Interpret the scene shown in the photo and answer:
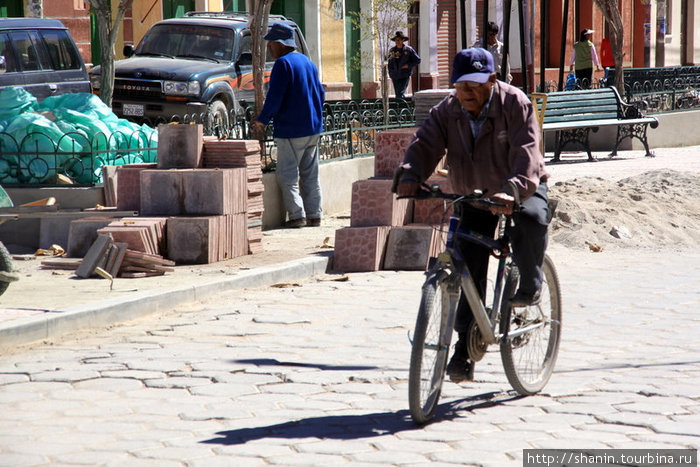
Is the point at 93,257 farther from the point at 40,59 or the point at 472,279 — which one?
the point at 40,59

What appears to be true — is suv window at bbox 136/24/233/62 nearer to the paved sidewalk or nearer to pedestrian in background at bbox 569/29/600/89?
the paved sidewalk

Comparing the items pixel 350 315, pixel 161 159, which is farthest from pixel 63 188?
pixel 350 315

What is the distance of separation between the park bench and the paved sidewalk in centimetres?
725

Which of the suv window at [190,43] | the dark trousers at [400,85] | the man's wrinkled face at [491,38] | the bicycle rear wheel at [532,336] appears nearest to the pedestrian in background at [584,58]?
the dark trousers at [400,85]

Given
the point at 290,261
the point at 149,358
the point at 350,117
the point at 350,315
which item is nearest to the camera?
the point at 149,358

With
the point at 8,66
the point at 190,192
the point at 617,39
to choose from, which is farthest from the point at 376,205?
the point at 617,39

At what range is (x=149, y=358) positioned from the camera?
668 centimetres

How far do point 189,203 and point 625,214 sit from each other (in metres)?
4.69

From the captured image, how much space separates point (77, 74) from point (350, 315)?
9224mm

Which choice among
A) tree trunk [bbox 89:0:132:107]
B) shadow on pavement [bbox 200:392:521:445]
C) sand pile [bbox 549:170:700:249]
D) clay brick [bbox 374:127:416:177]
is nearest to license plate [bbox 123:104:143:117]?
tree trunk [bbox 89:0:132:107]

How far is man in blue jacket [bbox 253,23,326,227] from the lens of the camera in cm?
1177

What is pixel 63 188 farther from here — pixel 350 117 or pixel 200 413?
pixel 200 413

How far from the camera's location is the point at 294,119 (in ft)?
39.1

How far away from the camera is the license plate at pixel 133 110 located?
17391 millimetres
